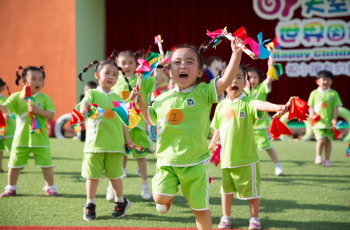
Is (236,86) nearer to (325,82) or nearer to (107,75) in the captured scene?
(107,75)

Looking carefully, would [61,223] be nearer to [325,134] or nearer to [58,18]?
[325,134]

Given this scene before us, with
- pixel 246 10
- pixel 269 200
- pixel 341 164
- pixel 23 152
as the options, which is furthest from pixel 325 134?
pixel 246 10

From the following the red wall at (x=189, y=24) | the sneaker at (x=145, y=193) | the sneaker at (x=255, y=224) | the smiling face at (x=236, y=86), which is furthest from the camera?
the red wall at (x=189, y=24)

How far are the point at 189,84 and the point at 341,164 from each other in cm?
415

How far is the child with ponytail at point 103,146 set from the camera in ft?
9.02

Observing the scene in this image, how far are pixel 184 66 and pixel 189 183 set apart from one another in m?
0.70

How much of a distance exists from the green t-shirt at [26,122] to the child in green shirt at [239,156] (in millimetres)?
2019

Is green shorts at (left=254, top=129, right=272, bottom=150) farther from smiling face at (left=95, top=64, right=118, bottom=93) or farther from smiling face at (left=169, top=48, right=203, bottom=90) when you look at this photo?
smiling face at (left=169, top=48, right=203, bottom=90)

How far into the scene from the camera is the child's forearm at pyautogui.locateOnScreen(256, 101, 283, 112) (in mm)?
1973

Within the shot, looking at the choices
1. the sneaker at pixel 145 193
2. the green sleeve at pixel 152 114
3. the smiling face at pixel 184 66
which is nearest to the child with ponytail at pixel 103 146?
the sneaker at pixel 145 193

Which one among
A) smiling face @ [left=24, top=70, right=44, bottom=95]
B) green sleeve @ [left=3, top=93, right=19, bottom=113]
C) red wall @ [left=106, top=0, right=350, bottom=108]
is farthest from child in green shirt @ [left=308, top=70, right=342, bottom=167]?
red wall @ [left=106, top=0, right=350, bottom=108]

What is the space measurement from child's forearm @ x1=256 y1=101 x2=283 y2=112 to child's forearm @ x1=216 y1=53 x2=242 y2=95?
14.0 inches

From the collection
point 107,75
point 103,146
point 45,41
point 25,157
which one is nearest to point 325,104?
point 107,75

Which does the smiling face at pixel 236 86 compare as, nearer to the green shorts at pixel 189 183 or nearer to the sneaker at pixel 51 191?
the green shorts at pixel 189 183
